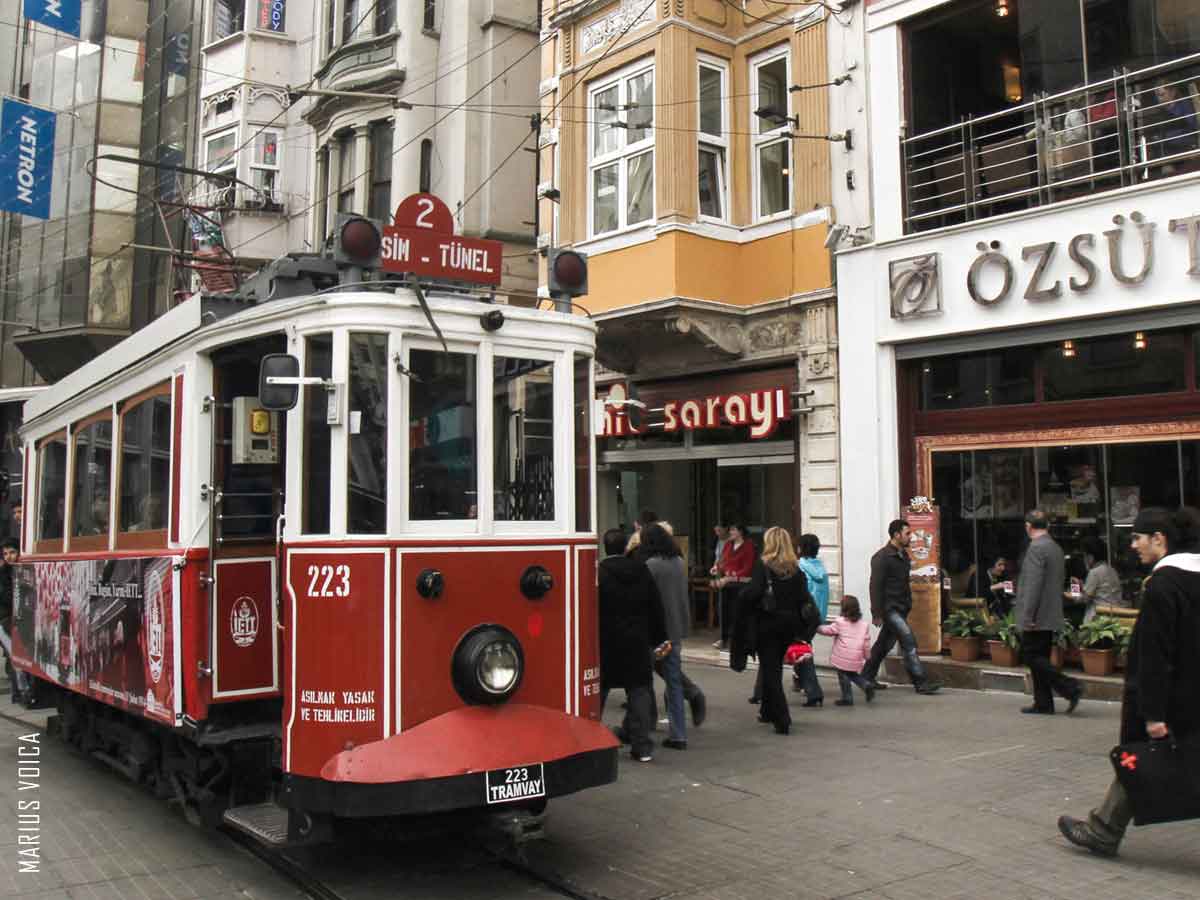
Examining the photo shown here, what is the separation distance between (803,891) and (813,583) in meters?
5.63

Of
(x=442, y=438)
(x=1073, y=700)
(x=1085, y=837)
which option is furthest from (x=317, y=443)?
(x=1073, y=700)

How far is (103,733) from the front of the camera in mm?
8172

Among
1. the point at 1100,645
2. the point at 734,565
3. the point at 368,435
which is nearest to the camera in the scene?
the point at 368,435

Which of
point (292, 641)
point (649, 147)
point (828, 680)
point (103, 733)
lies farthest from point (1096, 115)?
point (103, 733)

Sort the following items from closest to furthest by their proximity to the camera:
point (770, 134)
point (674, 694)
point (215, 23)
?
point (674, 694)
point (770, 134)
point (215, 23)

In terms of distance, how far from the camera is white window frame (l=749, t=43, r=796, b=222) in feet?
46.2

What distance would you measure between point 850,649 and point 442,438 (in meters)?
6.11

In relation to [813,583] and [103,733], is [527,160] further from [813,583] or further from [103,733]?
[103,733]

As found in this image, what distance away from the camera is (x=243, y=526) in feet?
20.8

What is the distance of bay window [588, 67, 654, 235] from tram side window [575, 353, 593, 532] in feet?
28.0

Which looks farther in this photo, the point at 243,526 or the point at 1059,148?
the point at 1059,148

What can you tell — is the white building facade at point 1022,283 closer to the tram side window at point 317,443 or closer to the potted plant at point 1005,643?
the potted plant at point 1005,643

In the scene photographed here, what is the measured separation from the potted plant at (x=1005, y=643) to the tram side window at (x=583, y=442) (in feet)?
22.0

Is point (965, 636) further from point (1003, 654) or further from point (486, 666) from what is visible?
point (486, 666)
